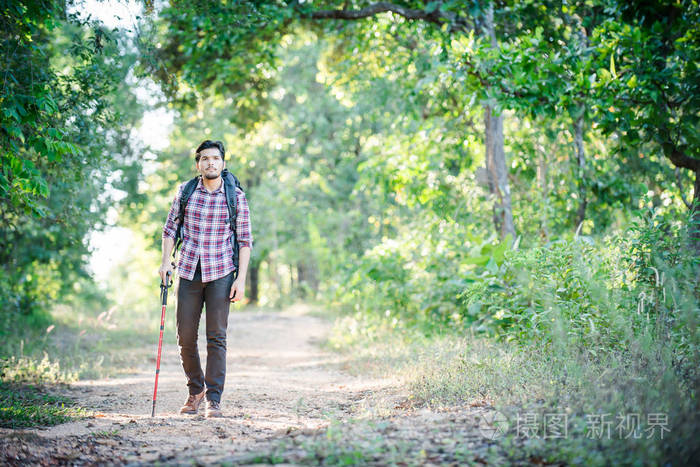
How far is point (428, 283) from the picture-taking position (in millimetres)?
9312

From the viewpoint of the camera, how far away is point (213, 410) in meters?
4.80

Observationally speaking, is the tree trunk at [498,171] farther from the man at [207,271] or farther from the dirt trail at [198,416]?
the man at [207,271]

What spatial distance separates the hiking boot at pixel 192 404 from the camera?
16.4 ft

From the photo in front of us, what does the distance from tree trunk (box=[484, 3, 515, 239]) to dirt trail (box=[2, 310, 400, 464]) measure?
3.46 metres

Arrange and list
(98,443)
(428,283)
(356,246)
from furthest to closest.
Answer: (356,246) → (428,283) → (98,443)

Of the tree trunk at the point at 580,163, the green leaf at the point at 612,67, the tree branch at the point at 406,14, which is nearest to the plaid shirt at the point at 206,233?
the green leaf at the point at 612,67

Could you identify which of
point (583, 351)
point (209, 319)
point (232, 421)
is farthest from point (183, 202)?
point (583, 351)

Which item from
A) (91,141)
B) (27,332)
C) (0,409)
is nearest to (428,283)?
(91,141)

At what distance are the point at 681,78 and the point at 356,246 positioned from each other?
1646cm

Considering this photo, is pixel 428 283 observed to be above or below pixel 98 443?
above

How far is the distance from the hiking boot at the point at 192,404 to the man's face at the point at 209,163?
1.90 meters

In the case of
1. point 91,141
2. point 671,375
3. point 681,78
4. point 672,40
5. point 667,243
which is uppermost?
point 672,40

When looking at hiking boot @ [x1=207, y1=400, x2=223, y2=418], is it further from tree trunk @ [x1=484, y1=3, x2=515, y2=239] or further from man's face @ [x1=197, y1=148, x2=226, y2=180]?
tree trunk @ [x1=484, y1=3, x2=515, y2=239]

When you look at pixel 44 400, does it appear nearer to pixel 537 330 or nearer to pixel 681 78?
pixel 537 330
